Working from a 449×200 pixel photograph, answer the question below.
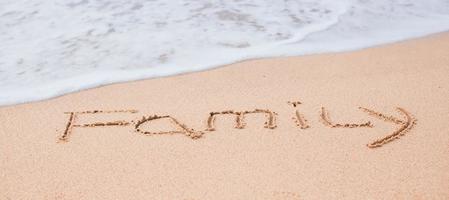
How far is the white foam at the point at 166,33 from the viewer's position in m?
3.32

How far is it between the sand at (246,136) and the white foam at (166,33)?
10.1 inches

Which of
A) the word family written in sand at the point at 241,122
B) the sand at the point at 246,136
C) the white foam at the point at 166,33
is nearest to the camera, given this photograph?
the sand at the point at 246,136

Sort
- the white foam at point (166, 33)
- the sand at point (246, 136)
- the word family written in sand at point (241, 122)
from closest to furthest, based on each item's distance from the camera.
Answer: the sand at point (246, 136) → the word family written in sand at point (241, 122) → the white foam at point (166, 33)

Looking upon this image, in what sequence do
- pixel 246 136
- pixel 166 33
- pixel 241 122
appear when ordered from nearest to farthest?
pixel 246 136 → pixel 241 122 → pixel 166 33

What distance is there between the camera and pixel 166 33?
3879 millimetres

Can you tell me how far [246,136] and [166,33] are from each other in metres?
1.69

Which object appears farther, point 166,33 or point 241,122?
point 166,33

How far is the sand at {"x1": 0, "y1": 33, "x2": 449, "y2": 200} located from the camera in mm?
1996

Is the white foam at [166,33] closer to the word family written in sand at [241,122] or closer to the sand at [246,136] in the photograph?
the sand at [246,136]

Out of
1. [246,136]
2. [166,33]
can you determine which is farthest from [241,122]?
[166,33]

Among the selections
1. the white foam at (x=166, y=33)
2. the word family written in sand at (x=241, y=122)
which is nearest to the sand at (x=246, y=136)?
the word family written in sand at (x=241, y=122)

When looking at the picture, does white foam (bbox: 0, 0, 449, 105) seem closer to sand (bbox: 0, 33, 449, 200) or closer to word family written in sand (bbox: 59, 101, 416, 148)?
sand (bbox: 0, 33, 449, 200)

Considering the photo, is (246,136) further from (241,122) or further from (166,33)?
(166,33)

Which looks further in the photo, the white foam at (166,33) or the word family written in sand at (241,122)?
the white foam at (166,33)
